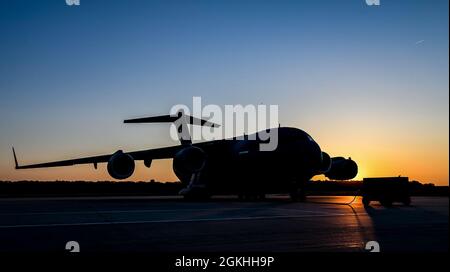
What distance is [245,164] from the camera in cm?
2480

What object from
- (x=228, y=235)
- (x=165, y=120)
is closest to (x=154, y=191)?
(x=165, y=120)

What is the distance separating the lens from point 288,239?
28.1 feet

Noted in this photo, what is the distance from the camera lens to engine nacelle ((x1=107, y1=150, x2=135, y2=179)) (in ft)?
84.4

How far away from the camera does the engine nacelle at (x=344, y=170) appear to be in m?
28.2

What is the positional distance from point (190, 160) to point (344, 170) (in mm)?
9800

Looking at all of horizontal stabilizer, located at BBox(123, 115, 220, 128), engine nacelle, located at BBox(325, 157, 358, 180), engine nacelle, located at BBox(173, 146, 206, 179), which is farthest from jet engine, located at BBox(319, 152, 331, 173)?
horizontal stabilizer, located at BBox(123, 115, 220, 128)

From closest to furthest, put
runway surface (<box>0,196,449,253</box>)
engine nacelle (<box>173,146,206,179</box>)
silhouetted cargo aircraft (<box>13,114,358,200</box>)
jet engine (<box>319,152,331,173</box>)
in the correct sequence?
runway surface (<box>0,196,449,253</box>), silhouetted cargo aircraft (<box>13,114,358,200</box>), engine nacelle (<box>173,146,206,179</box>), jet engine (<box>319,152,331,173</box>)

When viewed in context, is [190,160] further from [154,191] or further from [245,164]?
[154,191]

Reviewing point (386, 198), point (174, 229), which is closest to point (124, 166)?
point (386, 198)

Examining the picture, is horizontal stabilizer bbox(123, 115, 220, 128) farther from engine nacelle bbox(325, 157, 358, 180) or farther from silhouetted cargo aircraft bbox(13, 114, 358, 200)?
engine nacelle bbox(325, 157, 358, 180)

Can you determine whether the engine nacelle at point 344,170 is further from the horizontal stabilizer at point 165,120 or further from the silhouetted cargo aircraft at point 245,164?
the horizontal stabilizer at point 165,120

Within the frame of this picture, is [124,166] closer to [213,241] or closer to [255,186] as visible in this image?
[255,186]

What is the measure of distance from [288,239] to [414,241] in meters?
2.22
